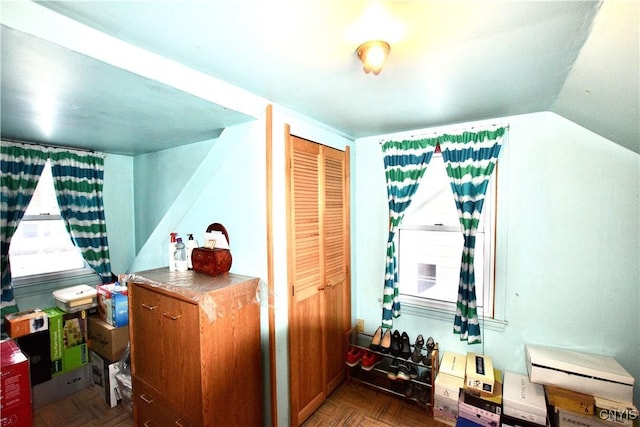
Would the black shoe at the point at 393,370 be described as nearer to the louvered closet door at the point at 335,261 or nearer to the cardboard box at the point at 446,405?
the cardboard box at the point at 446,405

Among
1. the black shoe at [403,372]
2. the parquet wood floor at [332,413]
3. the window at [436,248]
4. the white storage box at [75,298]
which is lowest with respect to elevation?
the parquet wood floor at [332,413]

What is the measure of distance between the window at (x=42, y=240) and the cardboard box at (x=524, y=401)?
3.70m

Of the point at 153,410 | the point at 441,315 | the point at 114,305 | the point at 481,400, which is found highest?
the point at 114,305

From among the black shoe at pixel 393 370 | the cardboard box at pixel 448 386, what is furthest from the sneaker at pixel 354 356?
the cardboard box at pixel 448 386

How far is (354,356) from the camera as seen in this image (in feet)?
7.80

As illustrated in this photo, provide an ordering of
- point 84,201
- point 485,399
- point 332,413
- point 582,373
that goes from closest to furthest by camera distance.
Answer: point 582,373
point 485,399
point 332,413
point 84,201

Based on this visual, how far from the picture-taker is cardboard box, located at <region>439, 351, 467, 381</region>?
198 cm

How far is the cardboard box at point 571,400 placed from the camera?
1585 millimetres

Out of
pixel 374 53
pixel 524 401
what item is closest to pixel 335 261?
pixel 524 401

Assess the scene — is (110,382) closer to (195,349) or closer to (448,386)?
(195,349)

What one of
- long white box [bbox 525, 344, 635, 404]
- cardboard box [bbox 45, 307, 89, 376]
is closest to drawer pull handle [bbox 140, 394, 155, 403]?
cardboard box [bbox 45, 307, 89, 376]

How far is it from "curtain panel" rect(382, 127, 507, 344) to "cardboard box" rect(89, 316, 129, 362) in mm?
2190

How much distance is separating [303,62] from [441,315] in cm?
218

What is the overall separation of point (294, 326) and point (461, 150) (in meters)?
1.83
